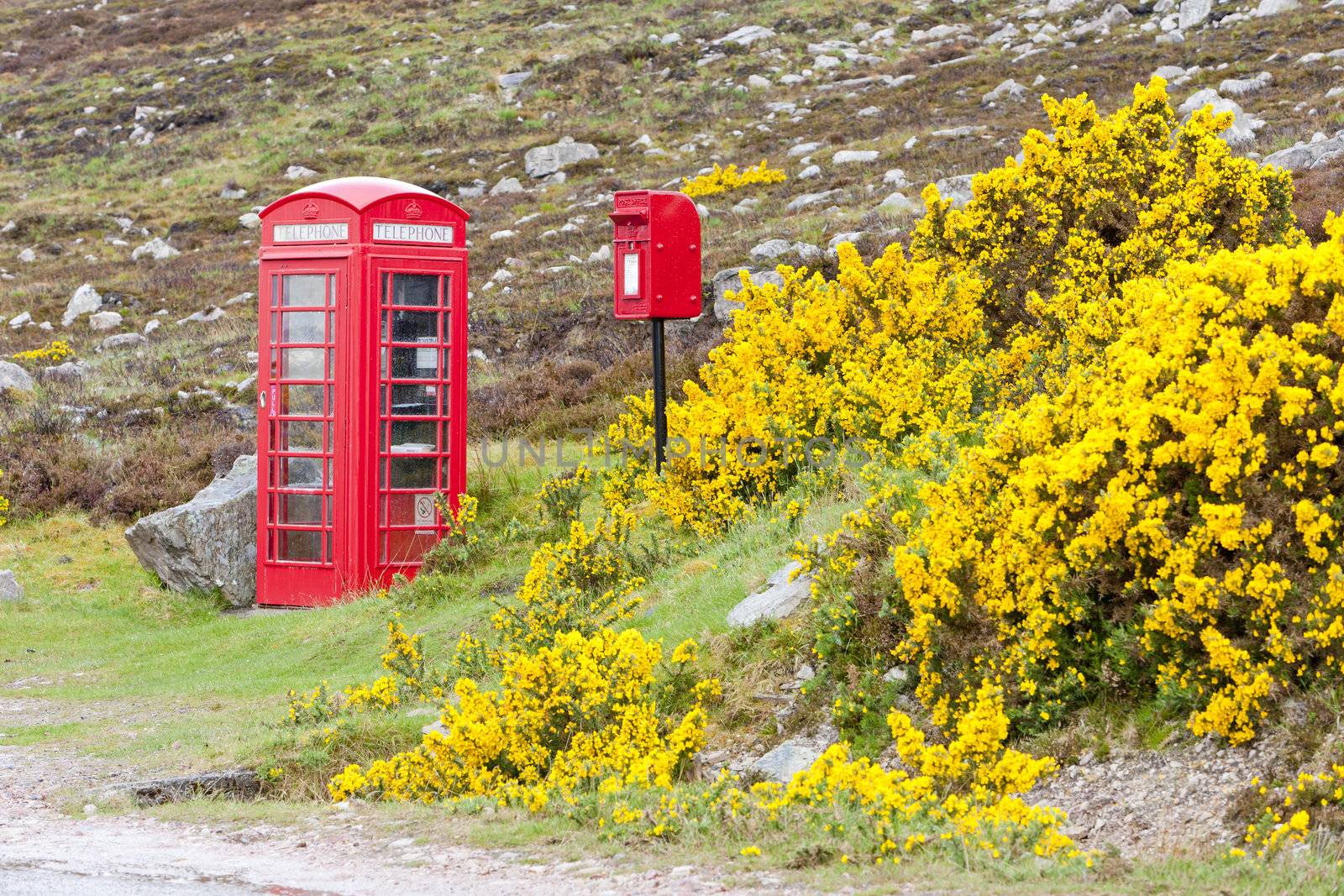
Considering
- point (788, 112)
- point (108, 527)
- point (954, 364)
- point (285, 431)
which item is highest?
point (788, 112)

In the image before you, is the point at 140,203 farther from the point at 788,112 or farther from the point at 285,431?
the point at 285,431

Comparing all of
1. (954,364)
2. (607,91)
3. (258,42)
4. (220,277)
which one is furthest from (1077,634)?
(258,42)

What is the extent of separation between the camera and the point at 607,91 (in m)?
37.0

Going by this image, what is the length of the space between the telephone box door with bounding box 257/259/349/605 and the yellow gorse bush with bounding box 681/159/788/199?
15.8m

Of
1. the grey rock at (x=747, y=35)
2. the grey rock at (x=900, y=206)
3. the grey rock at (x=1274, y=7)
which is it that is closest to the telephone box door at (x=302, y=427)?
the grey rock at (x=900, y=206)

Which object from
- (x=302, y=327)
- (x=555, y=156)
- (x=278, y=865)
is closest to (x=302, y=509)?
(x=302, y=327)

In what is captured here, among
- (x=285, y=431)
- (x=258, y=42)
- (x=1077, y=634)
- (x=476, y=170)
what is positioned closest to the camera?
(x=1077, y=634)

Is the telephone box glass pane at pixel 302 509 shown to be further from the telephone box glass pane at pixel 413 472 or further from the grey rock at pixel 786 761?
the grey rock at pixel 786 761

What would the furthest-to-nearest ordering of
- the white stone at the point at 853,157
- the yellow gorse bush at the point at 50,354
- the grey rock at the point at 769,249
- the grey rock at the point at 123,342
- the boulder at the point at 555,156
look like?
the boulder at the point at 555,156, the white stone at the point at 853,157, the grey rock at the point at 123,342, the yellow gorse bush at the point at 50,354, the grey rock at the point at 769,249

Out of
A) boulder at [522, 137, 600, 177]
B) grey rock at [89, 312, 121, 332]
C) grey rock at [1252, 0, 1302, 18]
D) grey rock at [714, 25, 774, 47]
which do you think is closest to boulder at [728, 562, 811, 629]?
grey rock at [89, 312, 121, 332]

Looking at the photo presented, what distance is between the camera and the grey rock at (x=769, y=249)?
19.3m

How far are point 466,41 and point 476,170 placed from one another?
13093 millimetres

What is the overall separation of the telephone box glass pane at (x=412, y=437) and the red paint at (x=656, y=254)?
2.01 metres

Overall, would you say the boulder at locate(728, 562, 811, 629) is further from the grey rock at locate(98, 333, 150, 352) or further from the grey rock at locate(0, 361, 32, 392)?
the grey rock at locate(98, 333, 150, 352)
